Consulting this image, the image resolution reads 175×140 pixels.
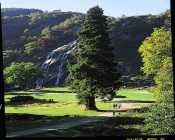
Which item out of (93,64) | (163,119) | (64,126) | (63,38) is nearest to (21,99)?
(93,64)

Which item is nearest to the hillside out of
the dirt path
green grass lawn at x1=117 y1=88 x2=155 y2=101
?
green grass lawn at x1=117 y1=88 x2=155 y2=101

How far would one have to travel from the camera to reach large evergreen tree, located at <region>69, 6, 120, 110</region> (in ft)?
141

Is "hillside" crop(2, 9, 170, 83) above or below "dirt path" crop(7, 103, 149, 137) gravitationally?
above

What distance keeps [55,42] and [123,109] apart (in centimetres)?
5274

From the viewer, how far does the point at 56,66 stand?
78562mm

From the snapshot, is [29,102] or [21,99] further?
[21,99]

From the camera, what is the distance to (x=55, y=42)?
3730 inches

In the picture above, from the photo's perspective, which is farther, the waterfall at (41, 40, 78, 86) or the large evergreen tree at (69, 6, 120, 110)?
the waterfall at (41, 40, 78, 86)

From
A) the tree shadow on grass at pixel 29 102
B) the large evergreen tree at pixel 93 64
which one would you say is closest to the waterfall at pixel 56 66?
the tree shadow on grass at pixel 29 102

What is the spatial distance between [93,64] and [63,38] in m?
53.2

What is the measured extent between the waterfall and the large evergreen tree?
67.5ft

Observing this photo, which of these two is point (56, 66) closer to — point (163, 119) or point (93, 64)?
point (93, 64)

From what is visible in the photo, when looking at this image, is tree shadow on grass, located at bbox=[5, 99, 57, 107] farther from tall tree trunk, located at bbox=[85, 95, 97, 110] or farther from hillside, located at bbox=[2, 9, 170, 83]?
hillside, located at bbox=[2, 9, 170, 83]

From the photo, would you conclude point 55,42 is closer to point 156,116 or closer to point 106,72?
point 106,72
